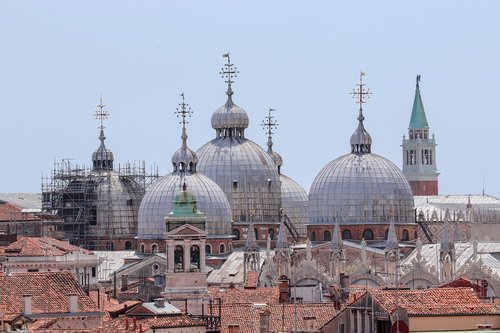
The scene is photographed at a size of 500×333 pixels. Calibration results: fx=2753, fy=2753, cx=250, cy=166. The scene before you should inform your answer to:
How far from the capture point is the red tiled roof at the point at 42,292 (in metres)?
67.9

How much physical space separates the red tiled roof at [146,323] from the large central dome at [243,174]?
2526 inches

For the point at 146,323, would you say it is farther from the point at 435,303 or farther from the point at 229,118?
the point at 229,118

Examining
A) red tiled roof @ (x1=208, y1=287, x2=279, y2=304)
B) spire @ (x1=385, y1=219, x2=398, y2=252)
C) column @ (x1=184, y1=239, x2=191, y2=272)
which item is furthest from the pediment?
spire @ (x1=385, y1=219, x2=398, y2=252)

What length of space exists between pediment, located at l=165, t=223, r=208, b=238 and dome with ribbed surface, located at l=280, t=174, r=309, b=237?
41.8 m

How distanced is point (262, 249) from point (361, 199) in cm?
559

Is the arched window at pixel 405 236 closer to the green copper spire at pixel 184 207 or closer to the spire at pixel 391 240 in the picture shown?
the spire at pixel 391 240

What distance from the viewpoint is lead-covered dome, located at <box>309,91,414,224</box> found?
130m

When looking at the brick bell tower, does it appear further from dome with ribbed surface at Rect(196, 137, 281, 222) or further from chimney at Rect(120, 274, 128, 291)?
chimney at Rect(120, 274, 128, 291)

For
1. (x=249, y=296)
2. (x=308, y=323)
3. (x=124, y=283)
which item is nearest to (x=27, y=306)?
(x=308, y=323)

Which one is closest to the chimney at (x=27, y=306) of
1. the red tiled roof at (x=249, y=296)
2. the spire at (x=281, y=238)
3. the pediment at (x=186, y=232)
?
the red tiled roof at (x=249, y=296)

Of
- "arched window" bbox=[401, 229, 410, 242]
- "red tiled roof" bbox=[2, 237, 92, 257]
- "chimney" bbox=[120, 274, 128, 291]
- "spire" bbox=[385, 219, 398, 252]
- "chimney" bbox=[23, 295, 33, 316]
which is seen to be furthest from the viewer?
"arched window" bbox=[401, 229, 410, 242]

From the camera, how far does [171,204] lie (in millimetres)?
126375

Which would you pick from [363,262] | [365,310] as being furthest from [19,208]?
[365,310]

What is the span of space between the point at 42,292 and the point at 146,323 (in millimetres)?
5380
